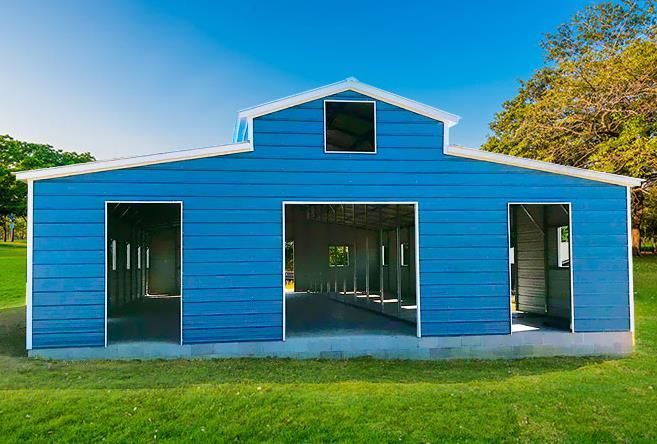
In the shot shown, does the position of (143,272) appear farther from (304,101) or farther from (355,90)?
(355,90)

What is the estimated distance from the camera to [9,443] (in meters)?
4.77

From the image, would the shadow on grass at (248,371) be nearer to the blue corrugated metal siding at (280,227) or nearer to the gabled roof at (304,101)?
the blue corrugated metal siding at (280,227)

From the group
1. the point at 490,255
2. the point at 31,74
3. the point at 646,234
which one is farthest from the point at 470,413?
the point at 646,234

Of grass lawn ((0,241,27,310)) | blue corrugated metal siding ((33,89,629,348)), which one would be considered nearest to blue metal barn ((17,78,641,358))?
blue corrugated metal siding ((33,89,629,348))

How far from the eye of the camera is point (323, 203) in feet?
29.8

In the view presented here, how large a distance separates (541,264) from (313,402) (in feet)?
27.1

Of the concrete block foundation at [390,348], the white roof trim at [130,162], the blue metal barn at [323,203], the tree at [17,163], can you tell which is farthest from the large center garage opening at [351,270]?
the tree at [17,163]

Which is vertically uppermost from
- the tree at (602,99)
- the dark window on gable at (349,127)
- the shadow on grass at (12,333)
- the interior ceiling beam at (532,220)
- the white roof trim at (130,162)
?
the tree at (602,99)

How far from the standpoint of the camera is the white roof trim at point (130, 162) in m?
8.27

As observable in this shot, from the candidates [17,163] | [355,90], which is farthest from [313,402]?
[17,163]

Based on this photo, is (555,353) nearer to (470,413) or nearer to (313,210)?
(470,413)

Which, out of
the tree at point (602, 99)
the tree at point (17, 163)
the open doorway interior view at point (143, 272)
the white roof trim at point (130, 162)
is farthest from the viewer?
the tree at point (17, 163)

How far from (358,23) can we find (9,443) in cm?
1691

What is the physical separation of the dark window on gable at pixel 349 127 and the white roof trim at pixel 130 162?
1.33 meters
